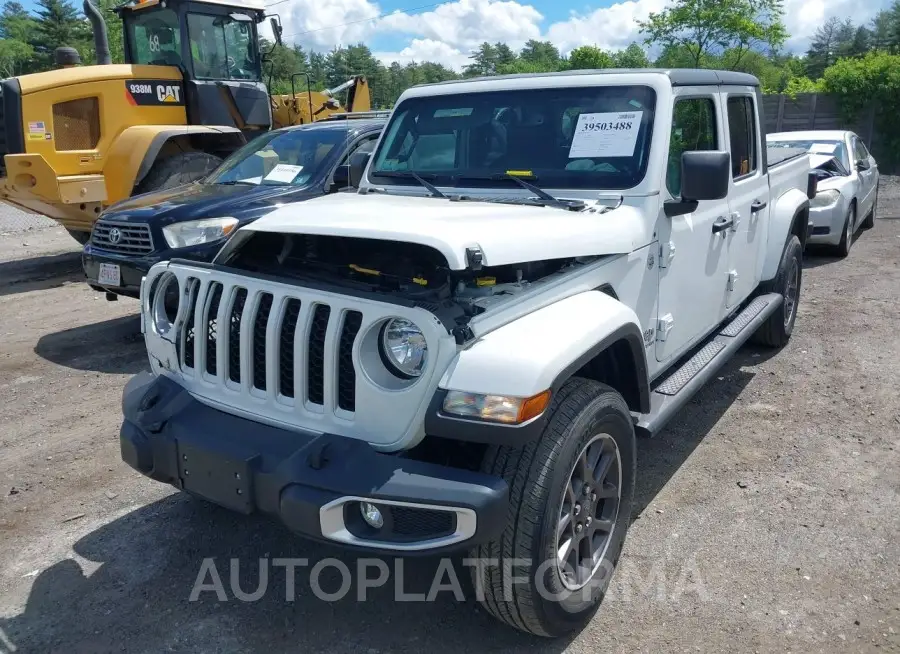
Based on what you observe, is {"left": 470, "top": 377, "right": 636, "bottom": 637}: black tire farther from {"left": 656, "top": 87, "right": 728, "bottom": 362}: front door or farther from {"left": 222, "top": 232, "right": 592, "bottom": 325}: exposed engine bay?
{"left": 656, "top": 87, "right": 728, "bottom": 362}: front door

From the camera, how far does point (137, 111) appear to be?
941 cm

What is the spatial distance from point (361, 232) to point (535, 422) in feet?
3.03

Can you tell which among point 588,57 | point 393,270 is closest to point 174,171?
point 393,270

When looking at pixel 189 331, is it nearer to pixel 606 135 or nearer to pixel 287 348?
pixel 287 348

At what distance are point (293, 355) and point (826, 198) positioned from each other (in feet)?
28.3

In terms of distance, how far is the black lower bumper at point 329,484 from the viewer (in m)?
2.32

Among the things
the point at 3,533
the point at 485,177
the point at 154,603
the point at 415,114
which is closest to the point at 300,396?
the point at 154,603

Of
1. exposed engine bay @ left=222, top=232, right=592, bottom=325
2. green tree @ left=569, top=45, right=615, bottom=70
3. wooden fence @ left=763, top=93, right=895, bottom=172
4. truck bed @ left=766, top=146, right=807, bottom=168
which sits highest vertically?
green tree @ left=569, top=45, right=615, bottom=70

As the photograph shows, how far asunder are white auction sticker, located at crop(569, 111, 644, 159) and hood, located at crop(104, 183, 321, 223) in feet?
11.9

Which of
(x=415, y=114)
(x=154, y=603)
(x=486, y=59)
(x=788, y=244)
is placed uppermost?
(x=486, y=59)

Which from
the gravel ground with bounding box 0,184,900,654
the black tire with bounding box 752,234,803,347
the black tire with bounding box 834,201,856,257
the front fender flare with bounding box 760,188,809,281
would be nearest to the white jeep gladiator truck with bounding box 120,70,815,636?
the gravel ground with bounding box 0,184,900,654

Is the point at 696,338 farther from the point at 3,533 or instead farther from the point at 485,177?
the point at 3,533

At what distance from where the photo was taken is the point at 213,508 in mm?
3744

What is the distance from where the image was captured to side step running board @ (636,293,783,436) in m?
3.38
